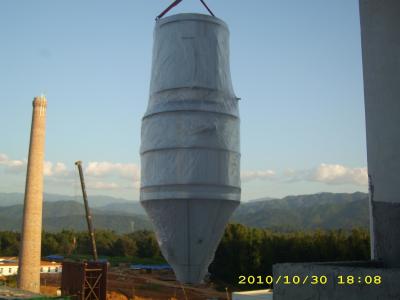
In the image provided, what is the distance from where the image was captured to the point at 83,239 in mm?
78312

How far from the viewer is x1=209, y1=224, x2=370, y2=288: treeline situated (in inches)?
1658

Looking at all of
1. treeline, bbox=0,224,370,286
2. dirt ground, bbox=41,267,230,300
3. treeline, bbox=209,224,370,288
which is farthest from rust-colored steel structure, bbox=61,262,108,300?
treeline, bbox=0,224,370,286

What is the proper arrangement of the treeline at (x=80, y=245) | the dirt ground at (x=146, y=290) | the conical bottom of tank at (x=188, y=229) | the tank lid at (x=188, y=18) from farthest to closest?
1. the treeline at (x=80, y=245)
2. the dirt ground at (x=146, y=290)
3. the tank lid at (x=188, y=18)
4. the conical bottom of tank at (x=188, y=229)

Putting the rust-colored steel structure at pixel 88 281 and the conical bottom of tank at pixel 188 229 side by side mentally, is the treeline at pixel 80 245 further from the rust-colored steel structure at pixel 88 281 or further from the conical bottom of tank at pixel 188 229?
the conical bottom of tank at pixel 188 229

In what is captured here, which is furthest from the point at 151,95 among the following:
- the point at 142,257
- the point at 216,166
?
the point at 142,257

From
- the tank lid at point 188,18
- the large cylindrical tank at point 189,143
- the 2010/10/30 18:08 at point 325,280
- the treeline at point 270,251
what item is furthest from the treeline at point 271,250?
the 2010/10/30 18:08 at point 325,280

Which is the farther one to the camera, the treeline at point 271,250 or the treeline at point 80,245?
the treeline at point 80,245

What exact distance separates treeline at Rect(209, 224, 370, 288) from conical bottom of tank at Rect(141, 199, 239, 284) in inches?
1293

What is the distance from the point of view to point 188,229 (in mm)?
10836

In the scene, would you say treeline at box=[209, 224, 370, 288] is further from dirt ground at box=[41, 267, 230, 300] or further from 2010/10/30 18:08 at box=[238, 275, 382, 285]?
2010/10/30 18:08 at box=[238, 275, 382, 285]

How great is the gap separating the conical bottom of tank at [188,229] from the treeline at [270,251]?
3285 centimetres

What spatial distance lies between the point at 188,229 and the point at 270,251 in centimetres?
3473

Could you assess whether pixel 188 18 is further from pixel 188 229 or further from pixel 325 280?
pixel 325 280

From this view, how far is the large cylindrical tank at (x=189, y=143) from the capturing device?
10.4m
